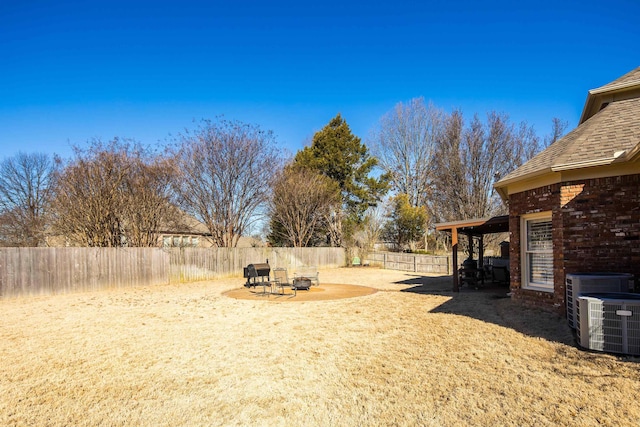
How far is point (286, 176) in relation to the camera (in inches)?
1065

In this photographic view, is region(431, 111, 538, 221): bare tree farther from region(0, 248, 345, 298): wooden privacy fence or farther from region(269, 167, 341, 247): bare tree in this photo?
region(0, 248, 345, 298): wooden privacy fence

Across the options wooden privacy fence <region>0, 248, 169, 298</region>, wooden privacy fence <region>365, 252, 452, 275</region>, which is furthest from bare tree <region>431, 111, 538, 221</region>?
wooden privacy fence <region>0, 248, 169, 298</region>

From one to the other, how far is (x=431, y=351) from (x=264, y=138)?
2048 centimetres

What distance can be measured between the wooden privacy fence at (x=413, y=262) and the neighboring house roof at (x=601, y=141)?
13958 mm

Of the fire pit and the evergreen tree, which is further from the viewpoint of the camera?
the evergreen tree

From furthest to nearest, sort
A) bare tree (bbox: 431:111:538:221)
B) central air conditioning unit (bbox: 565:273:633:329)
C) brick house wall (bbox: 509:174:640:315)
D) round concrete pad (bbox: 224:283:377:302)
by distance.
Answer: bare tree (bbox: 431:111:538:221) → round concrete pad (bbox: 224:283:377:302) → brick house wall (bbox: 509:174:640:315) → central air conditioning unit (bbox: 565:273:633:329)

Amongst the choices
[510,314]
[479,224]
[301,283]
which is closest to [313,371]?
[510,314]

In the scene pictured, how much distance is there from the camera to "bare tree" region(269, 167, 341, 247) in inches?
1068

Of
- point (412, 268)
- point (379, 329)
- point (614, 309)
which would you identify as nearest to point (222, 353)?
point (379, 329)

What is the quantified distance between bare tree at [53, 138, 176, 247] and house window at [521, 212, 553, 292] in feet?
56.2

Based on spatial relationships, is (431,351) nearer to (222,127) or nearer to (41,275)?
(41,275)

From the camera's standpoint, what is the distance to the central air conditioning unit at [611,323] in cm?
515

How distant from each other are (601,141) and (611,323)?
4792 mm

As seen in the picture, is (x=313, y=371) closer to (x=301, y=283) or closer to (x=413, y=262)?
(x=301, y=283)
